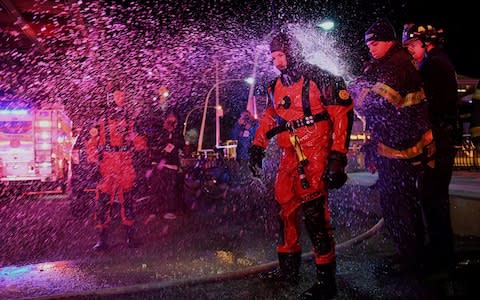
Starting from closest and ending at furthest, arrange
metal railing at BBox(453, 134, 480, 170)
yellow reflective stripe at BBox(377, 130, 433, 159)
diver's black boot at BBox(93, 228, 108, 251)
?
yellow reflective stripe at BBox(377, 130, 433, 159) < diver's black boot at BBox(93, 228, 108, 251) < metal railing at BBox(453, 134, 480, 170)

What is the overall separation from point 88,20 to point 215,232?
6860 mm

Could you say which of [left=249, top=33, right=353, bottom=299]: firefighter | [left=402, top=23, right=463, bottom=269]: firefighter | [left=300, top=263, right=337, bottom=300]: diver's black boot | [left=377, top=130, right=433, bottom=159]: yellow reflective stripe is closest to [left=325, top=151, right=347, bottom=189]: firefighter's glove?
[left=249, top=33, right=353, bottom=299]: firefighter

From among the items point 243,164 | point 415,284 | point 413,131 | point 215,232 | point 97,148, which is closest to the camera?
point 415,284

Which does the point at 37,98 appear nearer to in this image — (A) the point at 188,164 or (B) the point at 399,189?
(A) the point at 188,164

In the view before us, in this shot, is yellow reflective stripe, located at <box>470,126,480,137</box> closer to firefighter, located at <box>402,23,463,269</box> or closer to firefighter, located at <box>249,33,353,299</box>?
firefighter, located at <box>402,23,463,269</box>

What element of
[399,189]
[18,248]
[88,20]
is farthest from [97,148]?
[88,20]

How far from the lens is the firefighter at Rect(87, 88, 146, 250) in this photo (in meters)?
5.96

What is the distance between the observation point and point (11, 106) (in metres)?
15.0

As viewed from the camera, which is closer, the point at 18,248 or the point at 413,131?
the point at 413,131

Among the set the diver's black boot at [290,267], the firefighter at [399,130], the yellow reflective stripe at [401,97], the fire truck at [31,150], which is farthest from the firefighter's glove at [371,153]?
the fire truck at [31,150]

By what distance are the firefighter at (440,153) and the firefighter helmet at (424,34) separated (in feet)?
1.20

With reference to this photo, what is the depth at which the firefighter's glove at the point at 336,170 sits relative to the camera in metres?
3.49

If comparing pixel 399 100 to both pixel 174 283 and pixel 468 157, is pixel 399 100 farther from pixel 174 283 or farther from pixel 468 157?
pixel 468 157

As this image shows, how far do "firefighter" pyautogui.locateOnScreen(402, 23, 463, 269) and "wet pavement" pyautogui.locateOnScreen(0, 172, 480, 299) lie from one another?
0.23 meters
